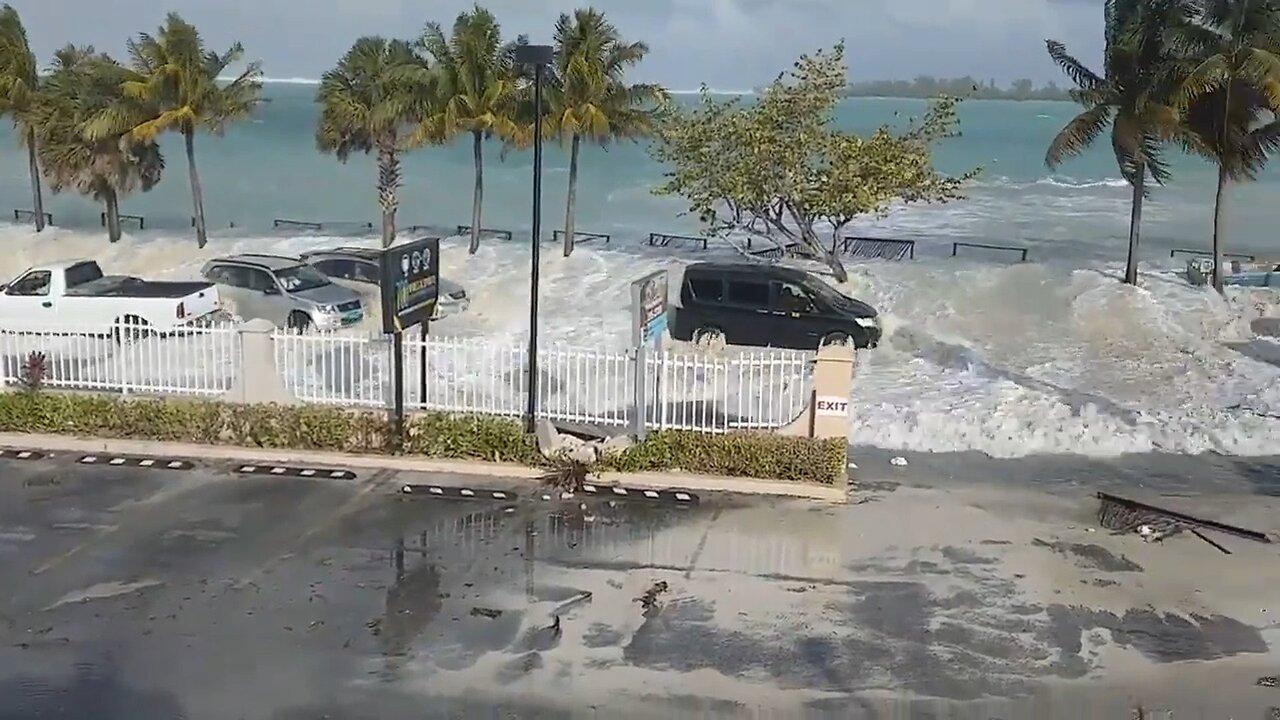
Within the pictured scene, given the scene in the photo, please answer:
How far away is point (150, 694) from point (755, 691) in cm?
452

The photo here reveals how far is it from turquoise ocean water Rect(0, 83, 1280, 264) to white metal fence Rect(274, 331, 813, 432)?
56.2 ft

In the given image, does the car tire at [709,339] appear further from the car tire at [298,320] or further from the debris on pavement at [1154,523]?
the debris on pavement at [1154,523]

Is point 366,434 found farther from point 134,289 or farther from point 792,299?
point 792,299

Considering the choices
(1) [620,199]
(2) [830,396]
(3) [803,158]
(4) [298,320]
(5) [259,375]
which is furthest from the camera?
(1) [620,199]

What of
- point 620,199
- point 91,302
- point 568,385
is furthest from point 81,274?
point 620,199

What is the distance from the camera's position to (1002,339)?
25.0 m

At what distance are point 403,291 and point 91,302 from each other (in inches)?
364

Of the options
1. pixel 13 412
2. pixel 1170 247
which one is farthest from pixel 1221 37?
pixel 1170 247

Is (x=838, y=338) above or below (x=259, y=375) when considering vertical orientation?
below

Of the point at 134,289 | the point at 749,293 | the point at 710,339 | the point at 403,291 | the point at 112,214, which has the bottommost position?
the point at 710,339

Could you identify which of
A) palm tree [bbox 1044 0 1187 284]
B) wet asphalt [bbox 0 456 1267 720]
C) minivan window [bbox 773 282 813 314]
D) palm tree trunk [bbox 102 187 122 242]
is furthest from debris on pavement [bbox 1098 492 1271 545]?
palm tree trunk [bbox 102 187 122 242]

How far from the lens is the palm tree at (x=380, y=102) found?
104 ft

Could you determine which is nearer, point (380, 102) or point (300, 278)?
point (300, 278)

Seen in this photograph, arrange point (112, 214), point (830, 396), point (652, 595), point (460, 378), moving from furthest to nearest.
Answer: point (112, 214)
point (460, 378)
point (830, 396)
point (652, 595)
